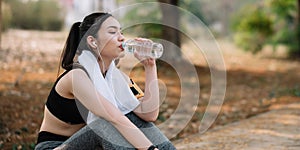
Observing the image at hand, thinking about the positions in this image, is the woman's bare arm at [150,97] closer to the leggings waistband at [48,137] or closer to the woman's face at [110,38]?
the woman's face at [110,38]

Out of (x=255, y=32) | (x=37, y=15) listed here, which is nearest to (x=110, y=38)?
(x=255, y=32)

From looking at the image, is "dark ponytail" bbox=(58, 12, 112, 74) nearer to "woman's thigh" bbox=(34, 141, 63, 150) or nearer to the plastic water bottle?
the plastic water bottle

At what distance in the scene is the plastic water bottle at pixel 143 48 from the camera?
294 cm

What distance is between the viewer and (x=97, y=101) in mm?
2838

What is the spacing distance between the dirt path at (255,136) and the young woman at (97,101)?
1333 millimetres

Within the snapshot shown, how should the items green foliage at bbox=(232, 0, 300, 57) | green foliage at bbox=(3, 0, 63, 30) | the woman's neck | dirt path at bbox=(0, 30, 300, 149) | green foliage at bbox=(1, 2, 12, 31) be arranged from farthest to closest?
1. green foliage at bbox=(3, 0, 63, 30)
2. green foliage at bbox=(1, 2, 12, 31)
3. green foliage at bbox=(232, 0, 300, 57)
4. dirt path at bbox=(0, 30, 300, 149)
5. the woman's neck

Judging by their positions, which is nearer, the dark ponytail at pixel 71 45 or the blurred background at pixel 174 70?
the dark ponytail at pixel 71 45

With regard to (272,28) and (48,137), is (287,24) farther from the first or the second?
(48,137)

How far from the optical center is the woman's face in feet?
9.75

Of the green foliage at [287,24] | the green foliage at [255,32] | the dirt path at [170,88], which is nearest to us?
the dirt path at [170,88]

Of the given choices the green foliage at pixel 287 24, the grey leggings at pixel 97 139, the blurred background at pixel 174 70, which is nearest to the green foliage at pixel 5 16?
the blurred background at pixel 174 70

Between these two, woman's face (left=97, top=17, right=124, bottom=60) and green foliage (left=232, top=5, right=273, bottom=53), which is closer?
woman's face (left=97, top=17, right=124, bottom=60)

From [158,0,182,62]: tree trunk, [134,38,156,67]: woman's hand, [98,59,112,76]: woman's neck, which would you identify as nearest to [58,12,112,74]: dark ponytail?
A: [98,59,112,76]: woman's neck

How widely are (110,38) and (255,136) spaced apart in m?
2.24
